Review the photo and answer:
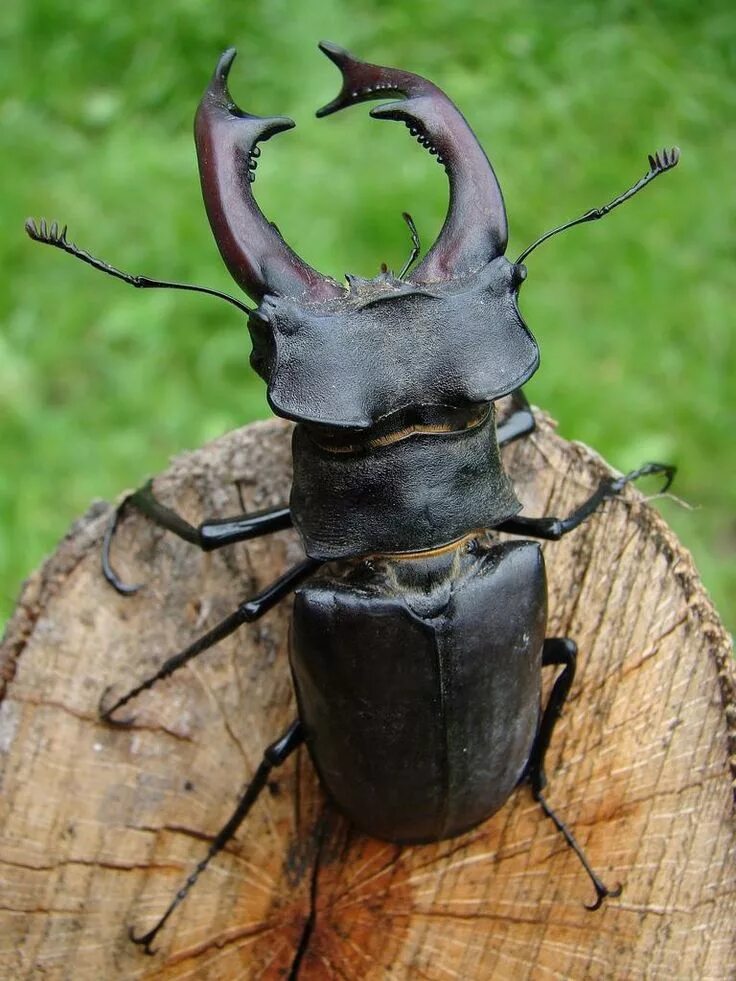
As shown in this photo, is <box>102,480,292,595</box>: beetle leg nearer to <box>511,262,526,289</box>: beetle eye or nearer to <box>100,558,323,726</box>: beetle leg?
<box>100,558,323,726</box>: beetle leg

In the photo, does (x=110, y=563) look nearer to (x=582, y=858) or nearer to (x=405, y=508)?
(x=405, y=508)

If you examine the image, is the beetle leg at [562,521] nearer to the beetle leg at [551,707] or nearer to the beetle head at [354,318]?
the beetle leg at [551,707]

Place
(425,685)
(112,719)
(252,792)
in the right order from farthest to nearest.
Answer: (112,719), (252,792), (425,685)

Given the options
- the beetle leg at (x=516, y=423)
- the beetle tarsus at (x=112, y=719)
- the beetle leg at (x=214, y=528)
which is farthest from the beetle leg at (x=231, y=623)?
the beetle leg at (x=516, y=423)

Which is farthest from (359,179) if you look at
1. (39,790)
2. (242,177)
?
(39,790)

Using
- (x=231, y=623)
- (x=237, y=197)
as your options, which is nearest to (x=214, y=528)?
(x=231, y=623)

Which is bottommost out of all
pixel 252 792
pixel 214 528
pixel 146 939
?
pixel 146 939
